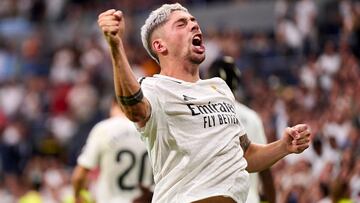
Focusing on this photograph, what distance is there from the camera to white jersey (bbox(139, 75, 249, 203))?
6695mm

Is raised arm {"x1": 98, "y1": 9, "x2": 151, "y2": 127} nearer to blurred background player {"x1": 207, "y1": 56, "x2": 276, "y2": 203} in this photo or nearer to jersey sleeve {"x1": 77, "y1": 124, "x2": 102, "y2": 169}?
blurred background player {"x1": 207, "y1": 56, "x2": 276, "y2": 203}

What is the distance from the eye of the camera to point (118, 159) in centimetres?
1036

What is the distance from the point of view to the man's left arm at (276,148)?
6.95m

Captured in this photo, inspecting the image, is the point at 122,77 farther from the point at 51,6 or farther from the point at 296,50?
the point at 51,6

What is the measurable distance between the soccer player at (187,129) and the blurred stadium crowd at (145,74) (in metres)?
3.57

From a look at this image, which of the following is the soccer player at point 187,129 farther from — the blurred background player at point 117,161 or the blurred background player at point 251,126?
the blurred background player at point 117,161

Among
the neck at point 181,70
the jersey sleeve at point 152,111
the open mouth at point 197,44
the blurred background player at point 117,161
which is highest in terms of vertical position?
the open mouth at point 197,44

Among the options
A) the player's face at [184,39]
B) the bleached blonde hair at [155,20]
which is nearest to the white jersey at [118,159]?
the bleached blonde hair at [155,20]

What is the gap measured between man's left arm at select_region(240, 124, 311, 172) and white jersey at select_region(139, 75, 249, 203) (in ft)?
1.21

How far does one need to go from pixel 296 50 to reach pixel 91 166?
34.9ft

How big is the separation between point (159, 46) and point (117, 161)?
138 inches

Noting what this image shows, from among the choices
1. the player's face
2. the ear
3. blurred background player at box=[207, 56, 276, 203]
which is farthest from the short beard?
blurred background player at box=[207, 56, 276, 203]

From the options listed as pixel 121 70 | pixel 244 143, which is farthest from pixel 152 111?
pixel 244 143

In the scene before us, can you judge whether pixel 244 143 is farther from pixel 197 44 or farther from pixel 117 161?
pixel 117 161
